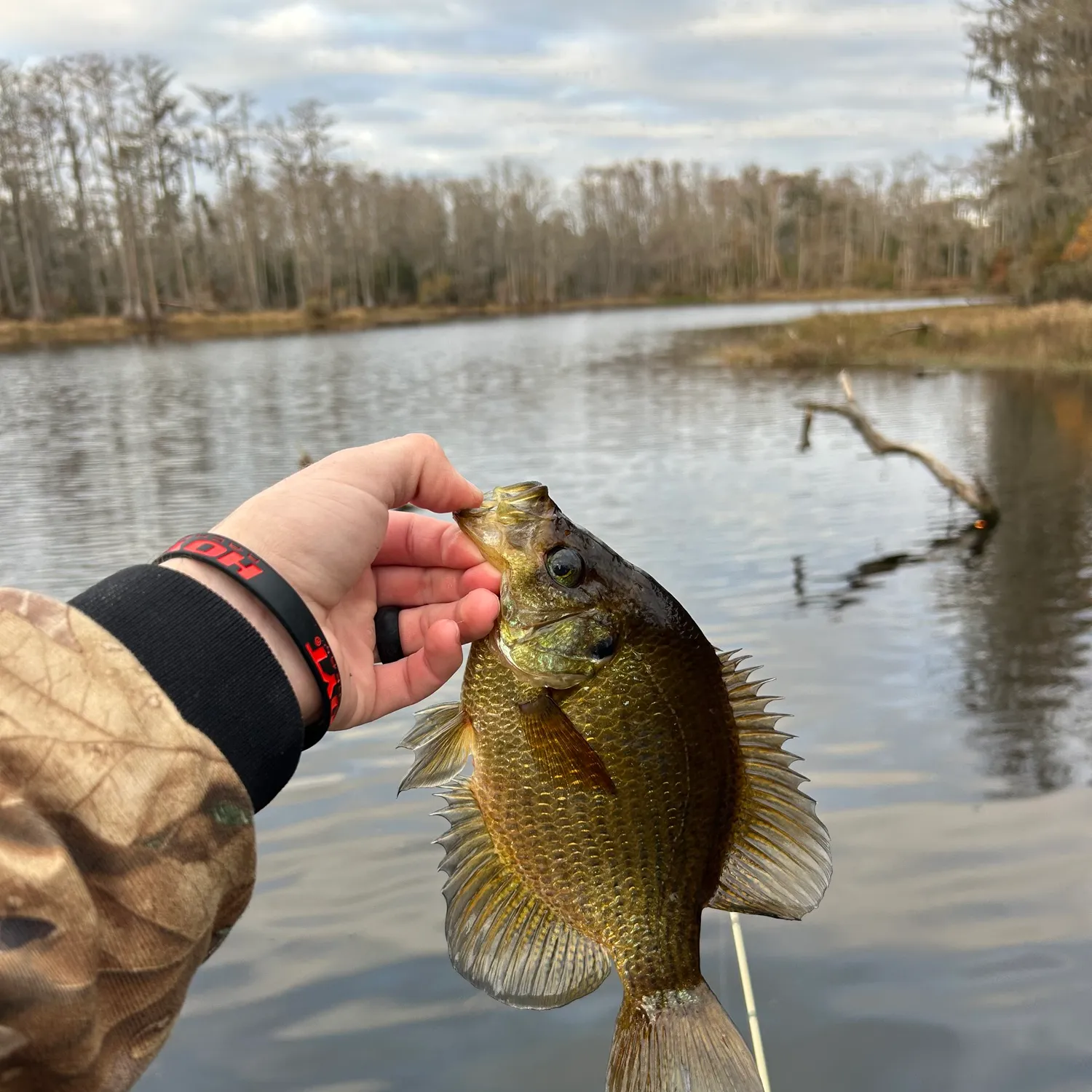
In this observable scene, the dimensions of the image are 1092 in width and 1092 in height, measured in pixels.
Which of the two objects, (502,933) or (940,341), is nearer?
(502,933)

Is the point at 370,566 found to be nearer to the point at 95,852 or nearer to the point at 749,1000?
the point at 95,852

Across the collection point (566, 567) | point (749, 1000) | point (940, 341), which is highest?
point (566, 567)

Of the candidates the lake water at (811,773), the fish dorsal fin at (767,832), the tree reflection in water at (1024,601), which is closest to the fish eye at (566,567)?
the fish dorsal fin at (767,832)

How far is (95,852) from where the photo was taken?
1.44 meters

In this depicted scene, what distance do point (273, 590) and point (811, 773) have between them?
545 centimetres

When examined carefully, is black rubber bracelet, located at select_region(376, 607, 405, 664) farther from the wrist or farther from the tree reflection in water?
the tree reflection in water

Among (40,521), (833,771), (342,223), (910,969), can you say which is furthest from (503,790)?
(342,223)

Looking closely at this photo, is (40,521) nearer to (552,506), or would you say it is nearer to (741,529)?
(741,529)

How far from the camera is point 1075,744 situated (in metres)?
6.98

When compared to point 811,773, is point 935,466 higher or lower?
higher

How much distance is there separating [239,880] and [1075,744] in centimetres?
688

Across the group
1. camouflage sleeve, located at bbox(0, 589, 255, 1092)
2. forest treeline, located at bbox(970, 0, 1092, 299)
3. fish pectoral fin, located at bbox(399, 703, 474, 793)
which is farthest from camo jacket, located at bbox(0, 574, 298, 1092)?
forest treeline, located at bbox(970, 0, 1092, 299)

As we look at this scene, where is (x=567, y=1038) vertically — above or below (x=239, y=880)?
below

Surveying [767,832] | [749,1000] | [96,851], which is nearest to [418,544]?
[767,832]
